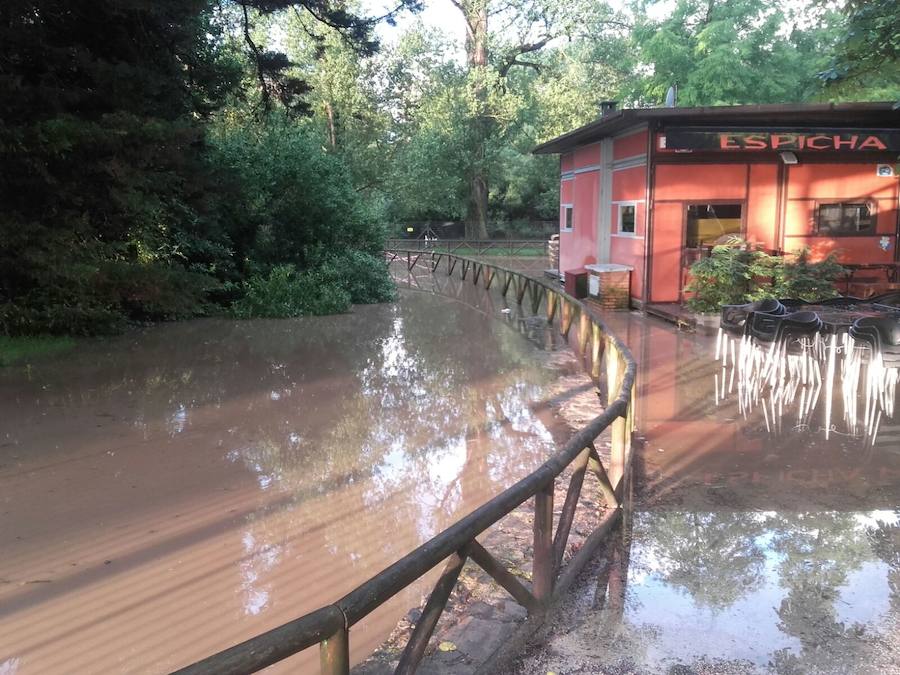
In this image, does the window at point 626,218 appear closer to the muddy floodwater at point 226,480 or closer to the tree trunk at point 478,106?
the muddy floodwater at point 226,480

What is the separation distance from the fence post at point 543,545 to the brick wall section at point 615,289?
39.8 ft

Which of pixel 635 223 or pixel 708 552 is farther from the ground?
pixel 635 223

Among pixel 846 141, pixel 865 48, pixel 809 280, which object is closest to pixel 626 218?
pixel 846 141

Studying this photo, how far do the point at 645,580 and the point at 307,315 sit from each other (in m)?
13.1

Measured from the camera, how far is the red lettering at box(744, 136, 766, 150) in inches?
517

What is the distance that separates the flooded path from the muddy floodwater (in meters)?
1.17

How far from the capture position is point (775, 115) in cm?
1313

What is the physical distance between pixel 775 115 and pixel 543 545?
12.0 metres

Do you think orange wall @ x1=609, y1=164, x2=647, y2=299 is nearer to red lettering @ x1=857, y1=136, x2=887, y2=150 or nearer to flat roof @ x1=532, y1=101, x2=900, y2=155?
flat roof @ x1=532, y1=101, x2=900, y2=155

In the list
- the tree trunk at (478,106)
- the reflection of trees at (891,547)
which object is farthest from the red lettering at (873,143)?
the tree trunk at (478,106)

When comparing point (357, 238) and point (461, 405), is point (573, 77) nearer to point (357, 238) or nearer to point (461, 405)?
point (357, 238)

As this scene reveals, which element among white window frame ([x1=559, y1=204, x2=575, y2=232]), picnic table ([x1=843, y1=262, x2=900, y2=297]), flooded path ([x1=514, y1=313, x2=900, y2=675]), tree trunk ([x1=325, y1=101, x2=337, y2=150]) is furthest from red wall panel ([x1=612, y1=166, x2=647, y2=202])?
tree trunk ([x1=325, y1=101, x2=337, y2=150])

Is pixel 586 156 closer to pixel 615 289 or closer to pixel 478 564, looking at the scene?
pixel 615 289

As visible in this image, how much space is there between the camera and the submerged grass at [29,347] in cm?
1116
